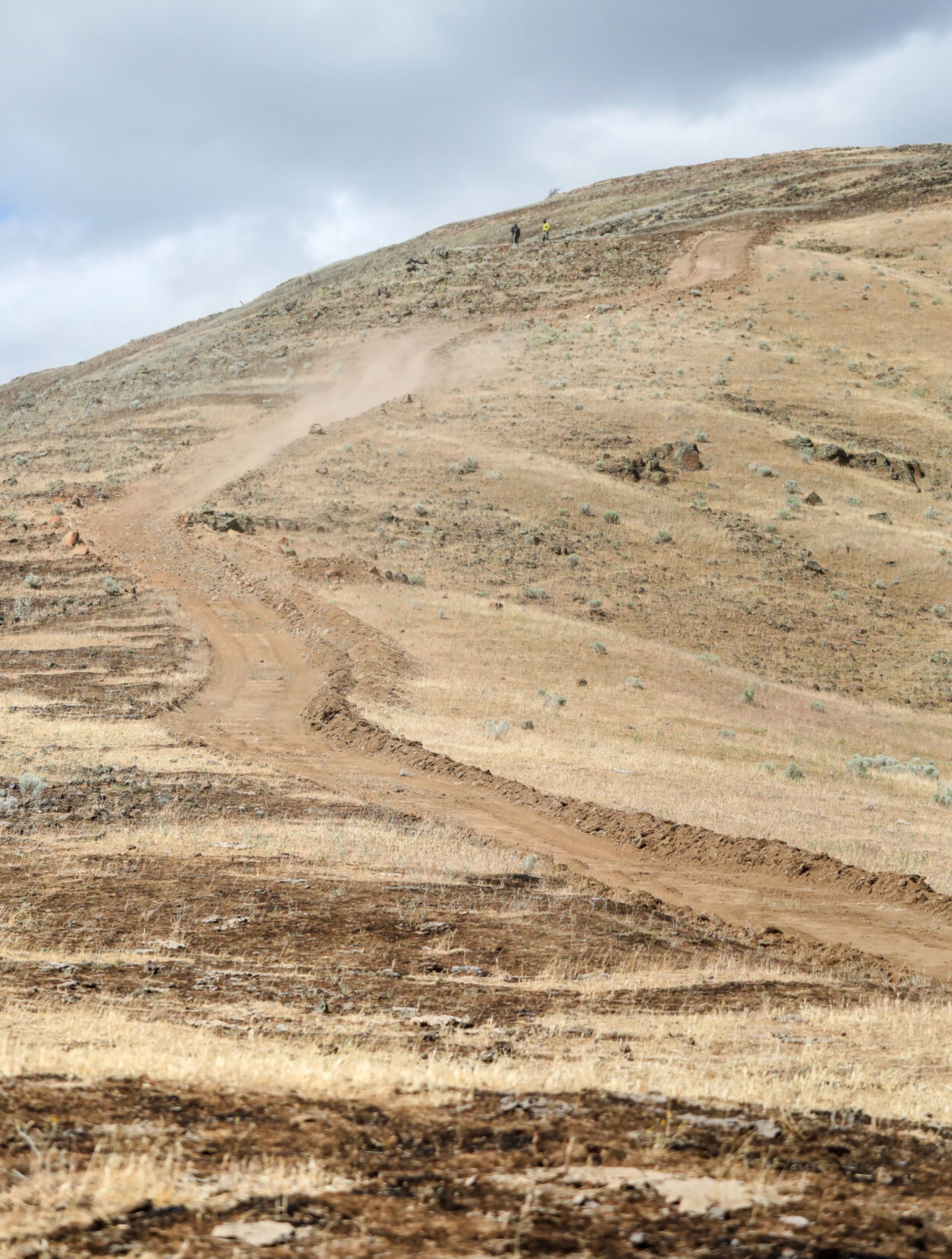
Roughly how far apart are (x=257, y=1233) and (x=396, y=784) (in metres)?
14.5

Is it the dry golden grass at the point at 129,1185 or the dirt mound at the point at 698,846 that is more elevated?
the dry golden grass at the point at 129,1185

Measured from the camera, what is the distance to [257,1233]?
4328 millimetres

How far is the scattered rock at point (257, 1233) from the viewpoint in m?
4.27

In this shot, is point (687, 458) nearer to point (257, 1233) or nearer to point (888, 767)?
point (888, 767)

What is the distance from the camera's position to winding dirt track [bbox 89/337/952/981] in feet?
44.0

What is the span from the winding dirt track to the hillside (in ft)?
0.46

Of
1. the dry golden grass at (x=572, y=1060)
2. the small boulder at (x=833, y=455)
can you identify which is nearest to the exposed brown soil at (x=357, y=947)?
the dry golden grass at (x=572, y=1060)

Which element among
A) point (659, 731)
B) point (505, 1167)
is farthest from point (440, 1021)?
point (659, 731)

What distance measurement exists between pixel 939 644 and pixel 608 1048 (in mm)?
32093

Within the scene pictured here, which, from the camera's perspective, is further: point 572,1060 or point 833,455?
point 833,455

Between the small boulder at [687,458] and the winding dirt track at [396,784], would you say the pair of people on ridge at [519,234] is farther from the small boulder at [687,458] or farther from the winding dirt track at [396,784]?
the winding dirt track at [396,784]

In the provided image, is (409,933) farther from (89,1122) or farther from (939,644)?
(939,644)

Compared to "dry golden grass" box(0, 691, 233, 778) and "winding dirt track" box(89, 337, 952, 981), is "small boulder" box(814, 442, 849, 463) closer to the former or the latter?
"winding dirt track" box(89, 337, 952, 981)

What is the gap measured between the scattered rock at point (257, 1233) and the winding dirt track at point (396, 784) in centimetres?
921
